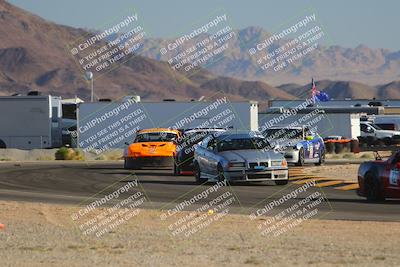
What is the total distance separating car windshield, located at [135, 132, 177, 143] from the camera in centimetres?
3366

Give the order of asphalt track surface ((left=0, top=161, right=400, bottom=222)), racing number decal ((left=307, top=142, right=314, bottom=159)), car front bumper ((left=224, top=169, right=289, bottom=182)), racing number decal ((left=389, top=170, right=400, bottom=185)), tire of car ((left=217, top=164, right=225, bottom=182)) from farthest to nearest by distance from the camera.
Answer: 1. racing number decal ((left=307, top=142, right=314, bottom=159))
2. tire of car ((left=217, top=164, right=225, bottom=182))
3. car front bumper ((left=224, top=169, right=289, bottom=182))
4. racing number decal ((left=389, top=170, right=400, bottom=185))
5. asphalt track surface ((left=0, top=161, right=400, bottom=222))

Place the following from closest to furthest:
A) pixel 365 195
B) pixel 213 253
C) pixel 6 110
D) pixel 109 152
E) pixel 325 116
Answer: pixel 213 253, pixel 365 195, pixel 109 152, pixel 6 110, pixel 325 116

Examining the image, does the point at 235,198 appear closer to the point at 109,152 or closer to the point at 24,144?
the point at 109,152

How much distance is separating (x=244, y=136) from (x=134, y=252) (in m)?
13.7

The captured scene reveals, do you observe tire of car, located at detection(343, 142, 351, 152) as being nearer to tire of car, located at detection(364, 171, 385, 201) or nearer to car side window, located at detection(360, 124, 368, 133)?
car side window, located at detection(360, 124, 368, 133)

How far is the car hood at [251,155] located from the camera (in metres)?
24.5

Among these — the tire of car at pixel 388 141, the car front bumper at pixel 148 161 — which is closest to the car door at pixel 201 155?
the car front bumper at pixel 148 161

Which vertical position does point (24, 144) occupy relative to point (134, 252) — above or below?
below

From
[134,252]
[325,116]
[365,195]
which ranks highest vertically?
[134,252]

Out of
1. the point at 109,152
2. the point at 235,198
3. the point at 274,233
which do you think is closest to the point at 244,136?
the point at 235,198

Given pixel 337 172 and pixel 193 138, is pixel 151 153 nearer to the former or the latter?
pixel 193 138

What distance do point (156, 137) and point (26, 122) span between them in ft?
89.4

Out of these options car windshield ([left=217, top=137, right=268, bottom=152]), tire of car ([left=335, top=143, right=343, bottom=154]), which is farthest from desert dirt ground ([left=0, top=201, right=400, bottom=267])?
tire of car ([left=335, top=143, right=343, bottom=154])

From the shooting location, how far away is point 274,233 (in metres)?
14.7
